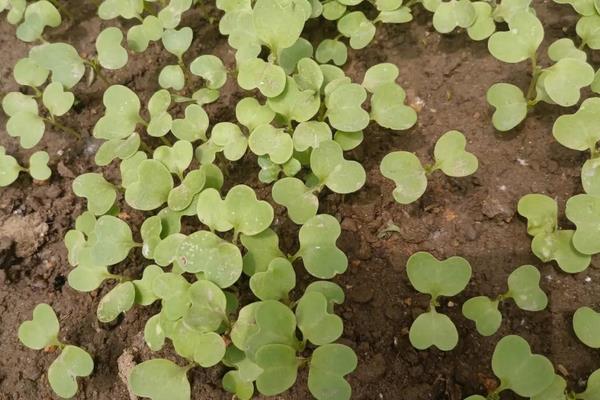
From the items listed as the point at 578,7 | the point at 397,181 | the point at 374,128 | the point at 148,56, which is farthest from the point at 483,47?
the point at 148,56

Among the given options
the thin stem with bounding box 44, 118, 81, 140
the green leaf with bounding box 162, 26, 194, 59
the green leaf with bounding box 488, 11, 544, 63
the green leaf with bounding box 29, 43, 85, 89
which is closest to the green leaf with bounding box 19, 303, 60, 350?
the thin stem with bounding box 44, 118, 81, 140

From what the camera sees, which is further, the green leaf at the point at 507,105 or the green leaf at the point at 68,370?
the green leaf at the point at 507,105

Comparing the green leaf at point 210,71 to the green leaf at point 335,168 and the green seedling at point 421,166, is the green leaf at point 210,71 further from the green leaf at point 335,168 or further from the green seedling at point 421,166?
the green seedling at point 421,166

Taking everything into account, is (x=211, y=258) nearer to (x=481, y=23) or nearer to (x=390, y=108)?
(x=390, y=108)

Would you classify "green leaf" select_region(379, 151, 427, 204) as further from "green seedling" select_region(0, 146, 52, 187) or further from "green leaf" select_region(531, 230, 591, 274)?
"green seedling" select_region(0, 146, 52, 187)

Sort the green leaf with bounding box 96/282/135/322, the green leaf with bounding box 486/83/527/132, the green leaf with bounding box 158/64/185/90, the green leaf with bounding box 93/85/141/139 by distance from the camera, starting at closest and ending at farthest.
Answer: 1. the green leaf with bounding box 96/282/135/322
2. the green leaf with bounding box 486/83/527/132
3. the green leaf with bounding box 93/85/141/139
4. the green leaf with bounding box 158/64/185/90

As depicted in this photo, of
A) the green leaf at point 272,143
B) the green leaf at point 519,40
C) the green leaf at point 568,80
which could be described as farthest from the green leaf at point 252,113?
the green leaf at point 568,80
